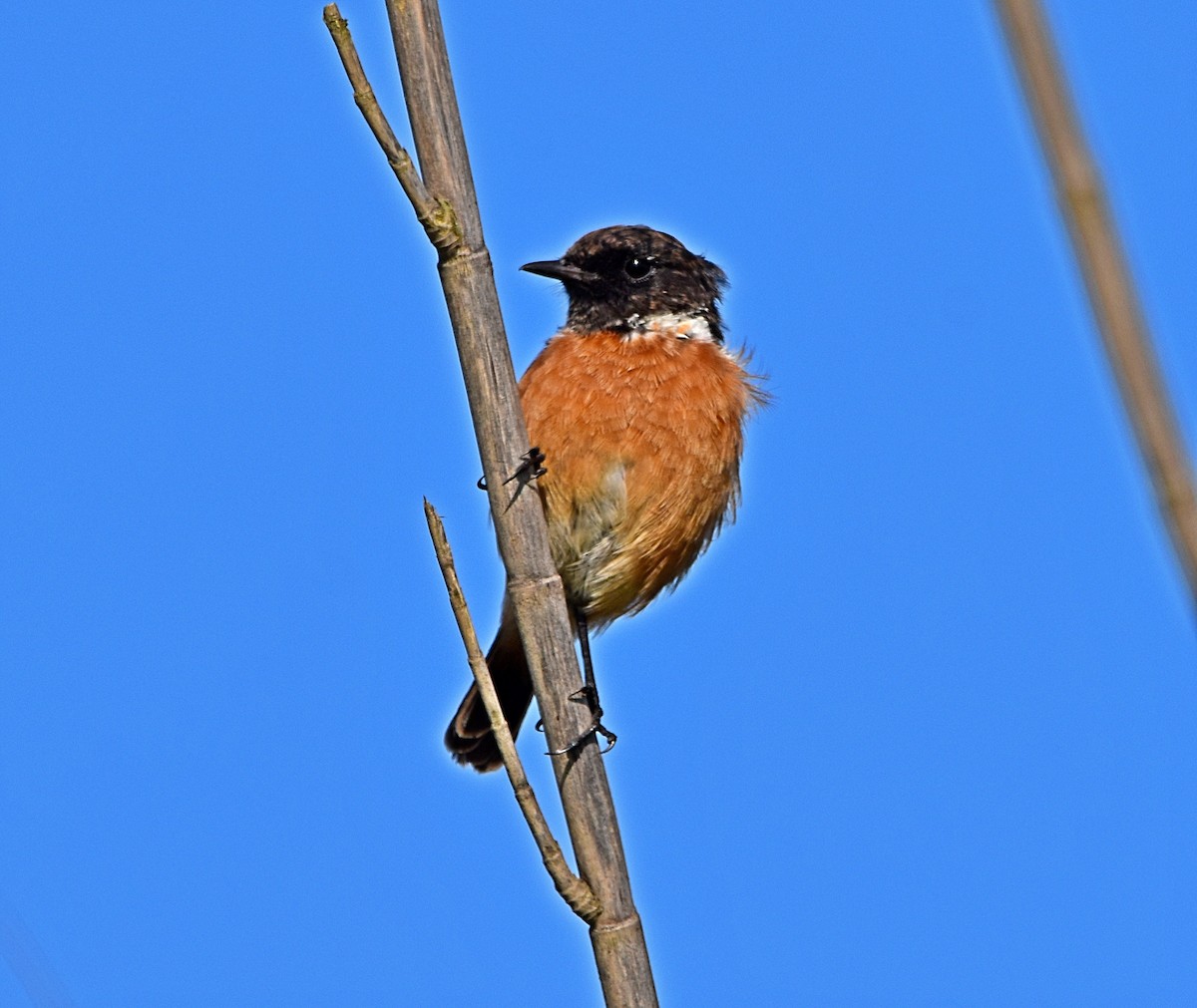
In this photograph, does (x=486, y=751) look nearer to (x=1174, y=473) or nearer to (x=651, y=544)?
(x=651, y=544)

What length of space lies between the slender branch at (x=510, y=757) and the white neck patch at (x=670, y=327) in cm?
271

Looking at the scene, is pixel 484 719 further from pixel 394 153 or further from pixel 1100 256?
pixel 1100 256

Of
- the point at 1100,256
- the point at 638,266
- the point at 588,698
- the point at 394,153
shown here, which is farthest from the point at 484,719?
the point at 1100,256

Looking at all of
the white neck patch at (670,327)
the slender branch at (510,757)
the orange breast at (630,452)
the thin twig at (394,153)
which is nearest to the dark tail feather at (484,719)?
the orange breast at (630,452)

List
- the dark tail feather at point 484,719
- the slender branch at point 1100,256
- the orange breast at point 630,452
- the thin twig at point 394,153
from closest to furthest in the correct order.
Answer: the slender branch at point 1100,256
the thin twig at point 394,153
the orange breast at point 630,452
the dark tail feather at point 484,719

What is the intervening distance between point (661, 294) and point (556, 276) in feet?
1.50

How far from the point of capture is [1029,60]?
3.84 feet

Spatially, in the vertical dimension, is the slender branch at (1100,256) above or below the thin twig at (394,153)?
below

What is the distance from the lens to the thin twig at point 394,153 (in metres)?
3.38

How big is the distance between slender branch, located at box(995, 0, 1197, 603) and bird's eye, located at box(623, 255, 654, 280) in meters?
5.30

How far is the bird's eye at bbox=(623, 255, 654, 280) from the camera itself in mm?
Result: 6469

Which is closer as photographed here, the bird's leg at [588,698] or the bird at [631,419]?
the bird's leg at [588,698]

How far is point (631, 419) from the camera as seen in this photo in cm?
579

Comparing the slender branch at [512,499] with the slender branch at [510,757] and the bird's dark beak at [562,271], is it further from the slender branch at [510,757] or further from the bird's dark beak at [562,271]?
the bird's dark beak at [562,271]
